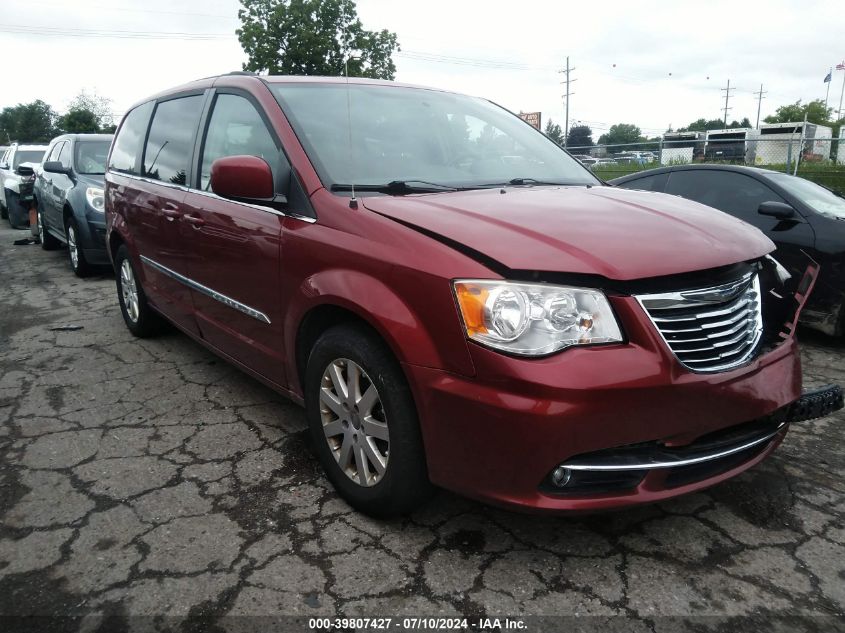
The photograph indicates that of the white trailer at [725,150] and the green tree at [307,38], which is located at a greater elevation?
the green tree at [307,38]

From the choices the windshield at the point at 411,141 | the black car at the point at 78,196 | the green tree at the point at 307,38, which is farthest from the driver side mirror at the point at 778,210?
the green tree at the point at 307,38

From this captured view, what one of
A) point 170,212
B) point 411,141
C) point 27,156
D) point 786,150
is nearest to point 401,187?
point 411,141

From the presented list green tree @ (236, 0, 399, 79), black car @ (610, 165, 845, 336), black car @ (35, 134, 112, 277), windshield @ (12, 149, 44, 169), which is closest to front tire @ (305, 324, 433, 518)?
black car @ (610, 165, 845, 336)

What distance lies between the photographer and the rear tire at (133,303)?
4.73m

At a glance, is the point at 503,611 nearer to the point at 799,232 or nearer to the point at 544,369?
the point at 544,369

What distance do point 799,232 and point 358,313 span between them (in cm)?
411

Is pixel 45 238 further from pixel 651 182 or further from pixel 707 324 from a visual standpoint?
pixel 707 324

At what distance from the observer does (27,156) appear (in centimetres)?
1316

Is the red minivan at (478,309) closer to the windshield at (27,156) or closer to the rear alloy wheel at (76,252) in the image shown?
the rear alloy wheel at (76,252)

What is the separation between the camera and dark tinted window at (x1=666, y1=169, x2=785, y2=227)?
17.0ft

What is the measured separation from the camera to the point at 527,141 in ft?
11.4

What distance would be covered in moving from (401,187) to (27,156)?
44.5 feet

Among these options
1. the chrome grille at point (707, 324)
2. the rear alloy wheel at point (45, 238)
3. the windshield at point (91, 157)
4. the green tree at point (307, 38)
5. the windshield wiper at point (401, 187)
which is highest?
the green tree at point (307, 38)

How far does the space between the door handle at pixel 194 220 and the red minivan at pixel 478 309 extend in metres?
0.02
